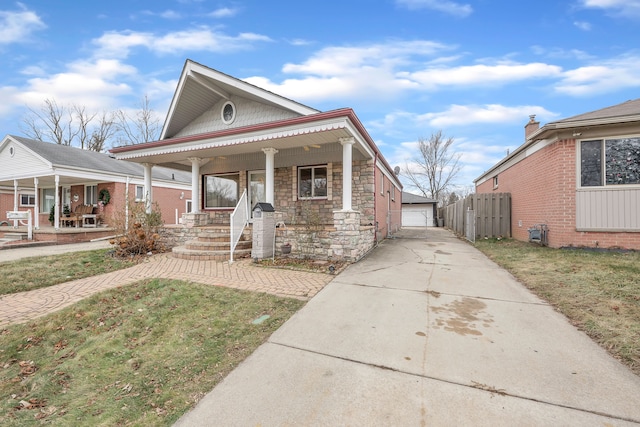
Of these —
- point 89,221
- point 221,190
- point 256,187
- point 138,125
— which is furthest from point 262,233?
point 138,125

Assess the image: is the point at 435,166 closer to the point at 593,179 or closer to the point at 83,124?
the point at 593,179

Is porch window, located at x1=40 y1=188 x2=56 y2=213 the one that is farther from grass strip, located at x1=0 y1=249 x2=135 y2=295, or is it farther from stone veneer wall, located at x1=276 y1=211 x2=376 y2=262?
stone veneer wall, located at x1=276 y1=211 x2=376 y2=262

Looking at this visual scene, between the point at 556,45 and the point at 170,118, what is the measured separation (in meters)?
13.8

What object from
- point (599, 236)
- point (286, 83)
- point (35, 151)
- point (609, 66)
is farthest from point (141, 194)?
point (609, 66)

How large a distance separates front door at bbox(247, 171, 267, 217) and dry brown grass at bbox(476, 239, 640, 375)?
837 centimetres

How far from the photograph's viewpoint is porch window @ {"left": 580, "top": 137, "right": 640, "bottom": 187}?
682 cm

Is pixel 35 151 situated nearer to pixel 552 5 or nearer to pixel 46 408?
pixel 46 408

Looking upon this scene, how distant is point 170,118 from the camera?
9953 millimetres

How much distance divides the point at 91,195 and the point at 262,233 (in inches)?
634

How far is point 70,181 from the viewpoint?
53.8 feet

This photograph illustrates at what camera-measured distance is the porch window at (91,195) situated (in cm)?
1645

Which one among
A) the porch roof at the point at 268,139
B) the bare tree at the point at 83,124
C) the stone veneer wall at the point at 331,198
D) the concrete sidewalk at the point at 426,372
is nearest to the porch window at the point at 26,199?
the bare tree at the point at 83,124

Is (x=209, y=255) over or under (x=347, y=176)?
under

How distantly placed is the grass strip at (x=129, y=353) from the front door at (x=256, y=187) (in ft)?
22.1
